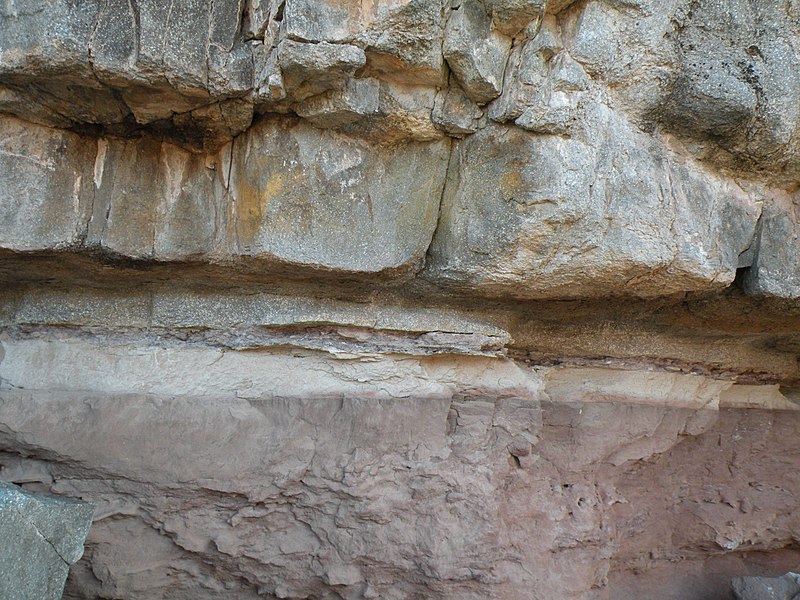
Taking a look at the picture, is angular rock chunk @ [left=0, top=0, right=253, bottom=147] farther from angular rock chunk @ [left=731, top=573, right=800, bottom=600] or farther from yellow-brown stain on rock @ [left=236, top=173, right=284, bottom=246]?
angular rock chunk @ [left=731, top=573, right=800, bottom=600]

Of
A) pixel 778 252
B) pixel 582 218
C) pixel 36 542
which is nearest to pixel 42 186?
pixel 36 542

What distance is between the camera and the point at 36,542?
1691 mm

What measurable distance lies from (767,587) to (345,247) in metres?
2.60

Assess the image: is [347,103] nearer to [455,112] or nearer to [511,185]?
[455,112]

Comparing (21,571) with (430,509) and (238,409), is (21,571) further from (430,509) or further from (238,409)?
(430,509)

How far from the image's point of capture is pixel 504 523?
253cm

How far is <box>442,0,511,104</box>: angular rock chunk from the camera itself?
1916 millimetres

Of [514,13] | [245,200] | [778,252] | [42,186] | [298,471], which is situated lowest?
[298,471]

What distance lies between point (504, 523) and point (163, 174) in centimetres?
171

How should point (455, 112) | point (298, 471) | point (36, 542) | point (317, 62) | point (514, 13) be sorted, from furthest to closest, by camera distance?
point (298, 471) < point (455, 112) < point (514, 13) < point (317, 62) < point (36, 542)

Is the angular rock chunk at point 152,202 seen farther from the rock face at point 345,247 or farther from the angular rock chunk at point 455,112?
the angular rock chunk at point 455,112

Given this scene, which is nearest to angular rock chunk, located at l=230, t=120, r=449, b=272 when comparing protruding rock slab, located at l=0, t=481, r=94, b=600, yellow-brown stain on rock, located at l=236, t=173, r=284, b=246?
yellow-brown stain on rock, located at l=236, t=173, r=284, b=246

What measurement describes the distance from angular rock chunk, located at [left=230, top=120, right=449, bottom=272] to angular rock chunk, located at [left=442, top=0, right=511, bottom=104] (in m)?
0.22

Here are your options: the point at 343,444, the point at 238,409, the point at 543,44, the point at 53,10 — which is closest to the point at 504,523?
the point at 343,444
